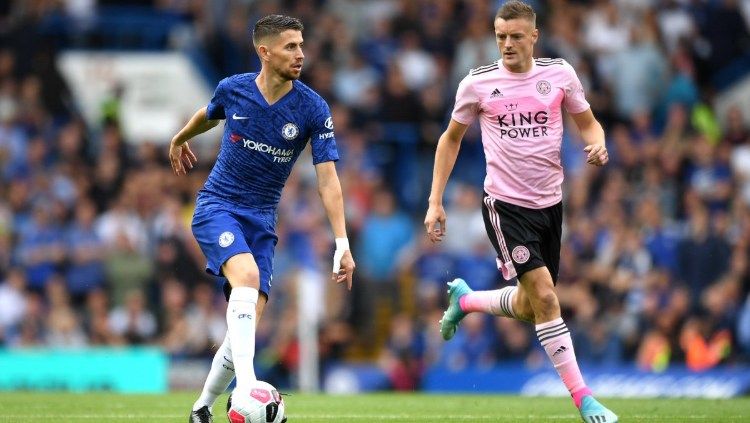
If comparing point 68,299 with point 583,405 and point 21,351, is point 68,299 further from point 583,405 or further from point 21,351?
point 583,405

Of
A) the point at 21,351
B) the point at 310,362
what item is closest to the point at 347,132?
the point at 310,362

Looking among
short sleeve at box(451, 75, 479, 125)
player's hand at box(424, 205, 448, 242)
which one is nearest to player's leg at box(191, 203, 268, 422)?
player's hand at box(424, 205, 448, 242)

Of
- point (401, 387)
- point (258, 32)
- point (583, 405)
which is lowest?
point (401, 387)

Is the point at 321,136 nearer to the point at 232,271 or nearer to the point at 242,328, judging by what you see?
the point at 232,271

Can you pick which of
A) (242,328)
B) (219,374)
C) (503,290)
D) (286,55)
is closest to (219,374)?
(219,374)

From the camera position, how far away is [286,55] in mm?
9938

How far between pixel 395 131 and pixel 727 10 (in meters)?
5.31

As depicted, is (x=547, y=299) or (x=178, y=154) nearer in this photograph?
(x=547, y=299)

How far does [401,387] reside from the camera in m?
17.9

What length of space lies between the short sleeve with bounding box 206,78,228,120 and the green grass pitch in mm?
2290

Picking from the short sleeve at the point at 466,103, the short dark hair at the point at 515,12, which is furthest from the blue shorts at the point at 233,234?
the short dark hair at the point at 515,12

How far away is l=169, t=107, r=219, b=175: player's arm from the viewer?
34.3 ft

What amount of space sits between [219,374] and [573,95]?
3.05 metres

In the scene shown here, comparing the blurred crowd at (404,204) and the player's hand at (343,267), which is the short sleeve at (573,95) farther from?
the blurred crowd at (404,204)
